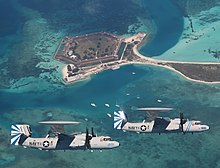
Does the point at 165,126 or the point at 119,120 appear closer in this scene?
the point at 165,126

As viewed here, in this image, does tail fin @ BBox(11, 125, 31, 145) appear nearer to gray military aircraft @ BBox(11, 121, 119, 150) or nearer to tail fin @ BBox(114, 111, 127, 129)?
gray military aircraft @ BBox(11, 121, 119, 150)

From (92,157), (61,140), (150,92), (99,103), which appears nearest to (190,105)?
(150,92)

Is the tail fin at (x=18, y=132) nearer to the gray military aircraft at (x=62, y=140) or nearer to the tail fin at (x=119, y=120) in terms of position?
the gray military aircraft at (x=62, y=140)

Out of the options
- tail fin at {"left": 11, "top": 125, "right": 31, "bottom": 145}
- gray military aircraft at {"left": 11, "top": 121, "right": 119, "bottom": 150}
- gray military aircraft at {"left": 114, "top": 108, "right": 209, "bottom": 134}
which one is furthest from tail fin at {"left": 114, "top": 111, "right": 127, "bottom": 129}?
tail fin at {"left": 11, "top": 125, "right": 31, "bottom": 145}

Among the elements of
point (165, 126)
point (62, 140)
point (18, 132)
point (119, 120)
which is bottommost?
point (18, 132)

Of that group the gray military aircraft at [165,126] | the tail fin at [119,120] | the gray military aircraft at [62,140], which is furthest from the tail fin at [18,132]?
the gray military aircraft at [165,126]

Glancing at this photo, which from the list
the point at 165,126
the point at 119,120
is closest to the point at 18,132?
the point at 119,120

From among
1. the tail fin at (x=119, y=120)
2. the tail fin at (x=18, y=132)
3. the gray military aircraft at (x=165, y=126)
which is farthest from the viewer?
the tail fin at (x=119, y=120)

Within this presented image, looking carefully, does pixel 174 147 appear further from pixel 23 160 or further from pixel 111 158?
pixel 23 160

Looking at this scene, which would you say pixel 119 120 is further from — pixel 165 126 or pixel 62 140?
pixel 62 140
